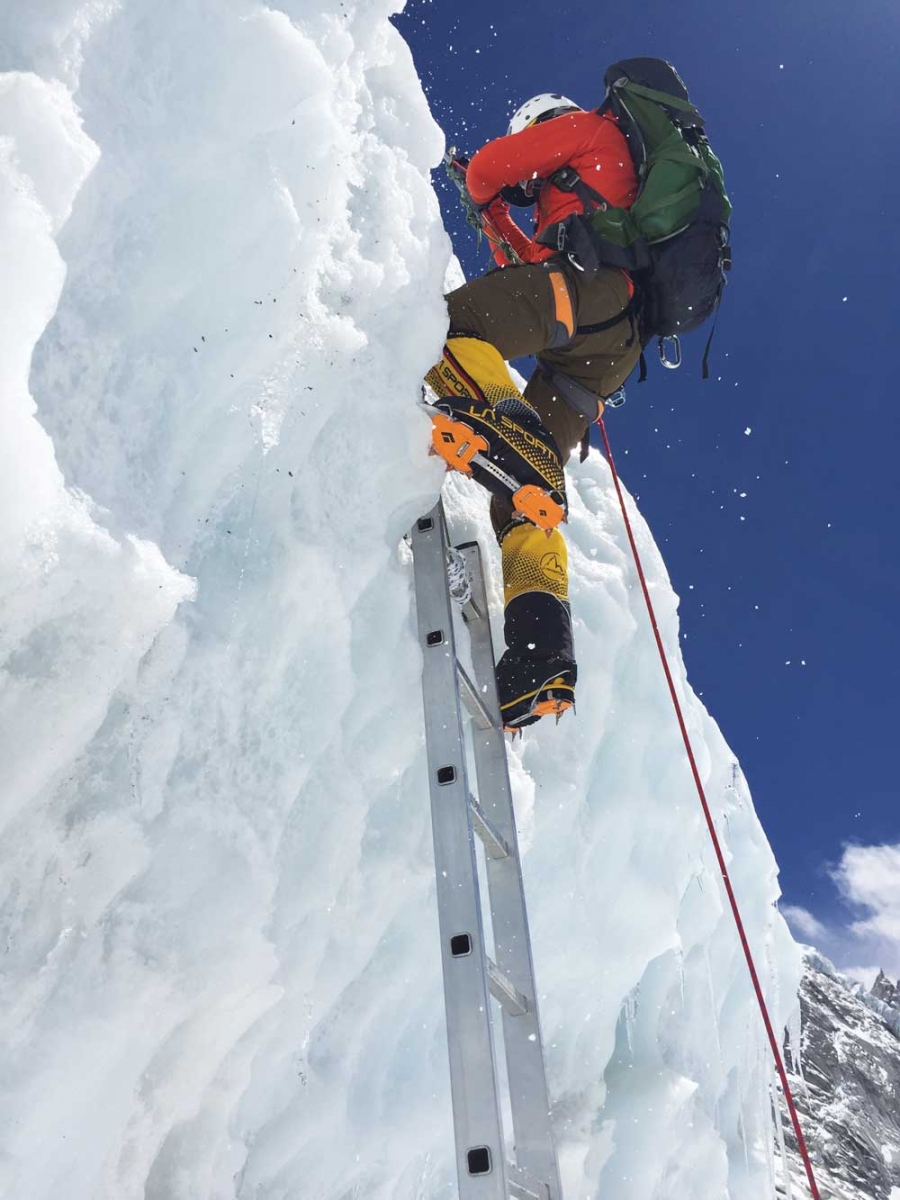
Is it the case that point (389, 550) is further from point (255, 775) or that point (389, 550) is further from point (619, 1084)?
point (619, 1084)

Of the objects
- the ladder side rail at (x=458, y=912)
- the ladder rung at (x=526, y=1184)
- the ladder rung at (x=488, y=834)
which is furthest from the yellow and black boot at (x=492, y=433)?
the ladder rung at (x=526, y=1184)

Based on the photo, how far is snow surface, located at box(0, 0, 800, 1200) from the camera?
1628 mm

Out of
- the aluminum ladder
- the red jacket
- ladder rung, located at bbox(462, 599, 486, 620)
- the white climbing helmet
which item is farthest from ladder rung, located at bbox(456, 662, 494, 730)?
the white climbing helmet

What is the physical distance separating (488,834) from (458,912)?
42 centimetres

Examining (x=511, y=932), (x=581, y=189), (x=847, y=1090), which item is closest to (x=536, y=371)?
(x=581, y=189)

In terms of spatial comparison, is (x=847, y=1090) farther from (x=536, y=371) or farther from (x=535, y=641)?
(x=535, y=641)

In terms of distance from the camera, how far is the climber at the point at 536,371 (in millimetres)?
2656

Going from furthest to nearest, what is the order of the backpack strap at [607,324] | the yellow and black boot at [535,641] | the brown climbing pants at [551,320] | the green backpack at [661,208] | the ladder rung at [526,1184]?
the backpack strap at [607,324] < the green backpack at [661,208] < the brown climbing pants at [551,320] < the yellow and black boot at [535,641] < the ladder rung at [526,1184]

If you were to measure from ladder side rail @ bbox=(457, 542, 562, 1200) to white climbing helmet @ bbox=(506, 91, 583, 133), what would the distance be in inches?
69.8

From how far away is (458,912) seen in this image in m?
2.03

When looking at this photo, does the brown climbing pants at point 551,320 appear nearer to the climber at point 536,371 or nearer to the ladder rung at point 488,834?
the climber at point 536,371

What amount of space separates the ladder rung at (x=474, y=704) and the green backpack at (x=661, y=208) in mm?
1379

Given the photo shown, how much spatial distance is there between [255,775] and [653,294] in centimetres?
211

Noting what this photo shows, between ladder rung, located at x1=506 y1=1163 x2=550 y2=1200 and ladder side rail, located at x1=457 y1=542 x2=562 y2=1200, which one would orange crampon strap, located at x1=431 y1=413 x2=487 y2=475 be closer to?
ladder side rail, located at x1=457 y1=542 x2=562 y2=1200
